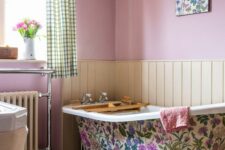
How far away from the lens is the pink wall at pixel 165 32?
2660 millimetres

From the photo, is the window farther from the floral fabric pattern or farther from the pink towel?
the pink towel

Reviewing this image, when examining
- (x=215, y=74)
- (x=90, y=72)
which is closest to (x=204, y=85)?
(x=215, y=74)

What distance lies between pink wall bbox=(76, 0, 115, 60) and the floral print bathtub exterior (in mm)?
790

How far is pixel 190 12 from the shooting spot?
2812 mm

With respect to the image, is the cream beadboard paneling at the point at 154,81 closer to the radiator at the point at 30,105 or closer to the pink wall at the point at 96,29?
the pink wall at the point at 96,29

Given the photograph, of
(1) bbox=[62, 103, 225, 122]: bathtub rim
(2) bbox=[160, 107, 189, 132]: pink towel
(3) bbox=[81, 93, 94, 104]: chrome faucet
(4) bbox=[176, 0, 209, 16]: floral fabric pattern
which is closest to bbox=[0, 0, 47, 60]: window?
(3) bbox=[81, 93, 94, 104]: chrome faucet

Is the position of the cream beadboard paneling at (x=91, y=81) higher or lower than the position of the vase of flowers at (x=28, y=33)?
lower

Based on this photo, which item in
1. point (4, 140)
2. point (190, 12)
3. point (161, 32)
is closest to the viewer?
point (4, 140)

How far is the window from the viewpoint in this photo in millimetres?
2904

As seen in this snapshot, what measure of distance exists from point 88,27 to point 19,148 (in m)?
2.28

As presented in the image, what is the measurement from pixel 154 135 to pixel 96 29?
1466 millimetres

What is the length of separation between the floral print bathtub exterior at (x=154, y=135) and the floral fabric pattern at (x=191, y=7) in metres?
1.04

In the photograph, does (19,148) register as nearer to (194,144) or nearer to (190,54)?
(194,144)

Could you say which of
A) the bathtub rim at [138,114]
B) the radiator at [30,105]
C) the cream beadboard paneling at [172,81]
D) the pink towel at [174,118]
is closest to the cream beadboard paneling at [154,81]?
the cream beadboard paneling at [172,81]
